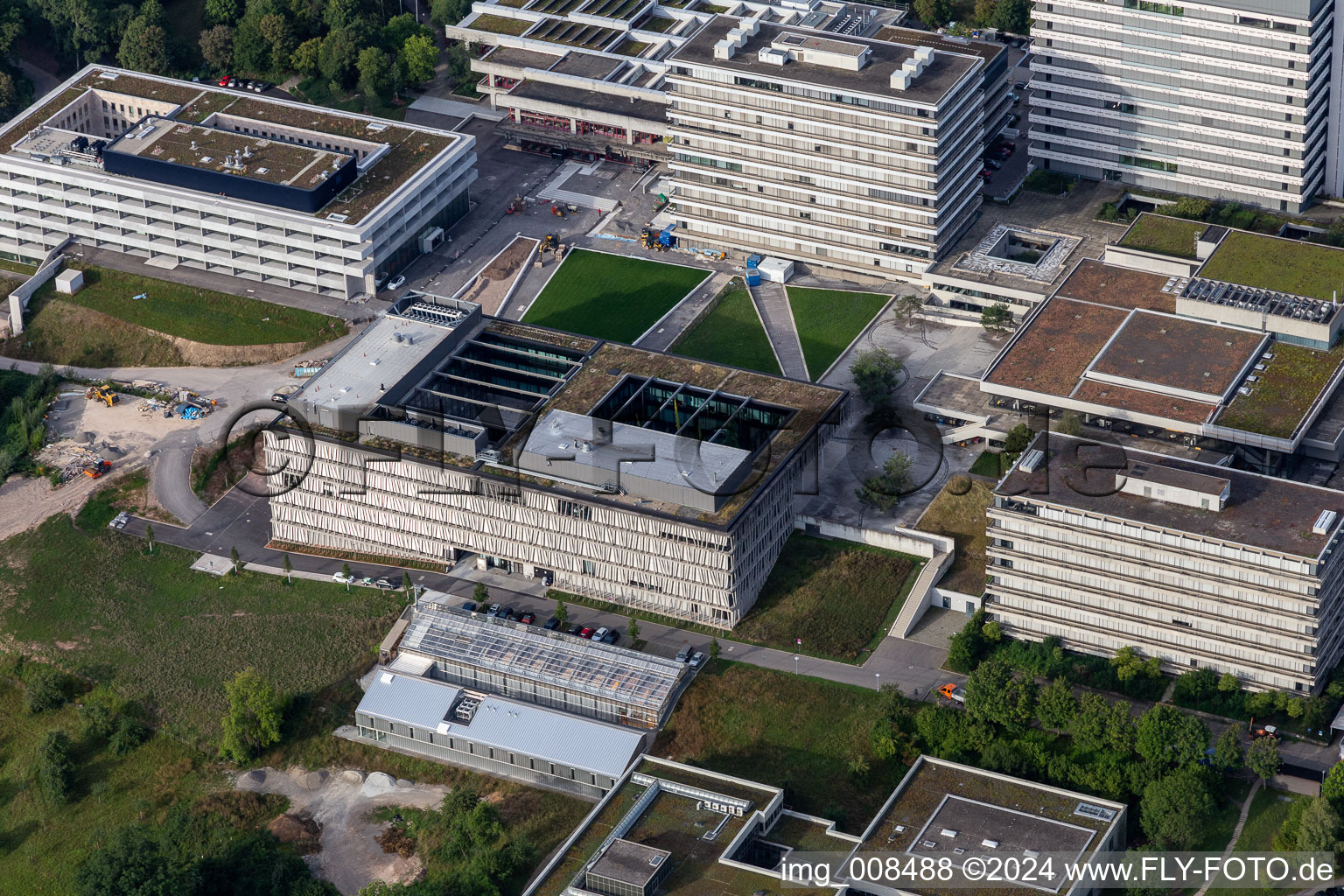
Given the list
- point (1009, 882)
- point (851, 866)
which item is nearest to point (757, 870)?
point (851, 866)

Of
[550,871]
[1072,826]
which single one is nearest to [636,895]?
[550,871]

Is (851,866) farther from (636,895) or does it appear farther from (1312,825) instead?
(1312,825)

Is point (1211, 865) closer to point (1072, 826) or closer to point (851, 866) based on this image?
point (1072, 826)

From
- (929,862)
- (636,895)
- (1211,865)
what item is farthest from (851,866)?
(1211,865)

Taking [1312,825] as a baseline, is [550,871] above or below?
below
